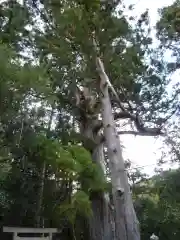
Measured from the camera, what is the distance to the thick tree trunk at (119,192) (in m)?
4.50

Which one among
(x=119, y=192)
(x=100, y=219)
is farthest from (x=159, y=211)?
(x=119, y=192)

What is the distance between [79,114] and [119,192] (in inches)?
98.0

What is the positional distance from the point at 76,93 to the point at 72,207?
266 cm

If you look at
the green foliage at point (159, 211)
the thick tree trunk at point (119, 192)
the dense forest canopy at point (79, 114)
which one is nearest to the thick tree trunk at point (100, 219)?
the dense forest canopy at point (79, 114)

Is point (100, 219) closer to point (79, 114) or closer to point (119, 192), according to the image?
point (119, 192)

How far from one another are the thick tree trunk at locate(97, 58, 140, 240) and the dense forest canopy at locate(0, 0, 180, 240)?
0.05ft

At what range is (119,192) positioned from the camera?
4.69 m

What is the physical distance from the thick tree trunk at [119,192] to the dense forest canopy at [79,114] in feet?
0.05

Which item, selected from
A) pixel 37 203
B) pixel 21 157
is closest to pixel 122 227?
pixel 37 203

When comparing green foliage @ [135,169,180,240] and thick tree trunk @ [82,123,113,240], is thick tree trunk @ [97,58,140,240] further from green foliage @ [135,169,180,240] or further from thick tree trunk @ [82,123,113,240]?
green foliage @ [135,169,180,240]

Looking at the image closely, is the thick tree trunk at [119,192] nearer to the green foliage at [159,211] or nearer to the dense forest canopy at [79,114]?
the dense forest canopy at [79,114]

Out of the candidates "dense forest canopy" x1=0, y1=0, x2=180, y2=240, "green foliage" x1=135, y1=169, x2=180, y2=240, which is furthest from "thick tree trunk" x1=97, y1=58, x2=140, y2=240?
"green foliage" x1=135, y1=169, x2=180, y2=240

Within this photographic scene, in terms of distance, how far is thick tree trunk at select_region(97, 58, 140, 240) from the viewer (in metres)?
4.50

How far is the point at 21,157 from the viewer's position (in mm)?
5543
